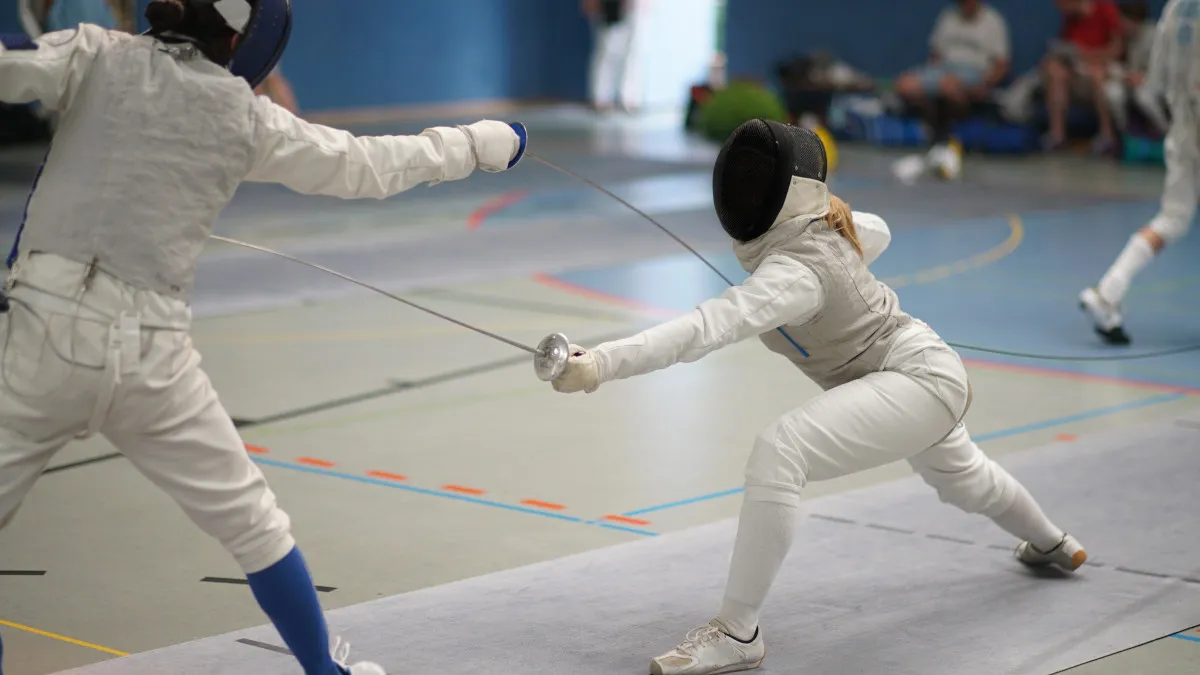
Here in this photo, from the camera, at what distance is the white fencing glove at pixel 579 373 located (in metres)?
2.97

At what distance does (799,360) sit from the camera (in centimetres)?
362

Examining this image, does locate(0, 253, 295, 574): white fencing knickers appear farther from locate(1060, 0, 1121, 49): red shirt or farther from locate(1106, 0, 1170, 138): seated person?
locate(1060, 0, 1121, 49): red shirt

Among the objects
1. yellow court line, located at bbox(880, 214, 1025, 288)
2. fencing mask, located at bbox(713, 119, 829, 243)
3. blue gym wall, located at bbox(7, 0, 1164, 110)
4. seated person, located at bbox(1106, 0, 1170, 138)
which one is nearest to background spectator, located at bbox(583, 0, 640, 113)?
blue gym wall, located at bbox(7, 0, 1164, 110)

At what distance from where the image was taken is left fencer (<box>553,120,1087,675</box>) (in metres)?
3.15

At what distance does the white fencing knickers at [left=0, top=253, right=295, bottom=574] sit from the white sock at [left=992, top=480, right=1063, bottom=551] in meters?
1.97

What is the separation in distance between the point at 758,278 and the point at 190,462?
1.27 meters

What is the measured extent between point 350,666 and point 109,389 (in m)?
0.82

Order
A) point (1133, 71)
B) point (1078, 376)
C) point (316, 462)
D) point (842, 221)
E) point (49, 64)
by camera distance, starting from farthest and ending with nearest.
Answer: point (1133, 71)
point (1078, 376)
point (316, 462)
point (842, 221)
point (49, 64)

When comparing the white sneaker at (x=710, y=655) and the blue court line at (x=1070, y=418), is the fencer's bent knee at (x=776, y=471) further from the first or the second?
the blue court line at (x=1070, y=418)

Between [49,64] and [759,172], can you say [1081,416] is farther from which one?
[49,64]

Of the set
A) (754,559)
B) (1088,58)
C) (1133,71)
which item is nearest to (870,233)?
(754,559)

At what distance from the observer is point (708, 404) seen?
19.4ft

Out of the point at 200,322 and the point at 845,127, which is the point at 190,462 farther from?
the point at 845,127

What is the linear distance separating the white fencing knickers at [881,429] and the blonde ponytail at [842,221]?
26cm
